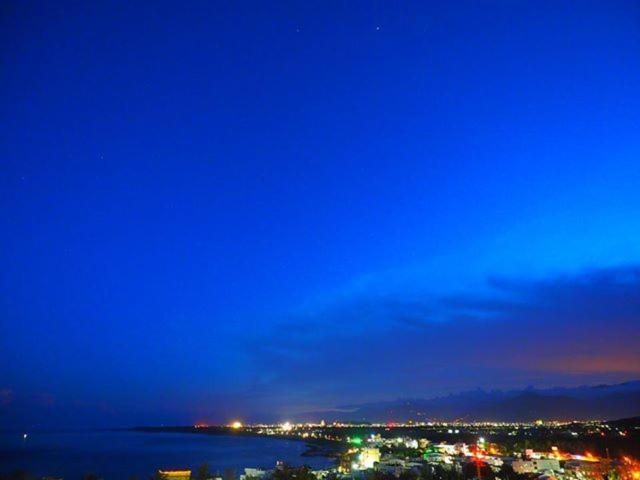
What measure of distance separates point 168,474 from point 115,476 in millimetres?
45625

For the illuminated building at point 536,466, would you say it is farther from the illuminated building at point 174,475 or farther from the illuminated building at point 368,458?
the illuminated building at point 174,475

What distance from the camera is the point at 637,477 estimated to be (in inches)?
1389

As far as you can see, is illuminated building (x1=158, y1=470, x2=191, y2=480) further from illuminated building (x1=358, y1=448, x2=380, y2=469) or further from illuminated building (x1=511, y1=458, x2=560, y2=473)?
illuminated building (x1=511, y1=458, x2=560, y2=473)

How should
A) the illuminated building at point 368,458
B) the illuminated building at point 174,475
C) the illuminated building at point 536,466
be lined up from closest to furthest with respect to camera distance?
the illuminated building at point 174,475, the illuminated building at point 536,466, the illuminated building at point 368,458

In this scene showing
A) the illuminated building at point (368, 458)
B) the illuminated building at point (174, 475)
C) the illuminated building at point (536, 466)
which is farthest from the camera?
the illuminated building at point (368, 458)

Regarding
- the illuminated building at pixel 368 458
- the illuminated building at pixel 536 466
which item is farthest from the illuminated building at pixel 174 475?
the illuminated building at pixel 536 466

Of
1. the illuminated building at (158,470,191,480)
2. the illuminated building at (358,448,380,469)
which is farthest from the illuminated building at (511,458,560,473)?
the illuminated building at (158,470,191,480)

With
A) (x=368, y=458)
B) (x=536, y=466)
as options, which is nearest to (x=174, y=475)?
(x=536, y=466)

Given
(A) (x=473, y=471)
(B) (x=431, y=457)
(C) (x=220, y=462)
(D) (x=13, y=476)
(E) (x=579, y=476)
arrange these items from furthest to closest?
1. (C) (x=220, y=462)
2. (B) (x=431, y=457)
3. (E) (x=579, y=476)
4. (A) (x=473, y=471)
5. (D) (x=13, y=476)

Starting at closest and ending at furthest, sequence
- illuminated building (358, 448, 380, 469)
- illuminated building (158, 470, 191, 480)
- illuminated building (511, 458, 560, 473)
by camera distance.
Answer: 1. illuminated building (158, 470, 191, 480)
2. illuminated building (511, 458, 560, 473)
3. illuminated building (358, 448, 380, 469)

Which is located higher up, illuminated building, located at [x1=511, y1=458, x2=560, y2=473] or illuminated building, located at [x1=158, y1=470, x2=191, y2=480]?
illuminated building, located at [x1=158, y1=470, x2=191, y2=480]

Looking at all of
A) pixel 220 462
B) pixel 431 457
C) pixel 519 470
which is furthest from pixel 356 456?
pixel 220 462

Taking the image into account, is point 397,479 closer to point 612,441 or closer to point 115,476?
point 115,476

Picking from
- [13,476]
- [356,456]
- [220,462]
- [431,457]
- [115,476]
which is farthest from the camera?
[220,462]
